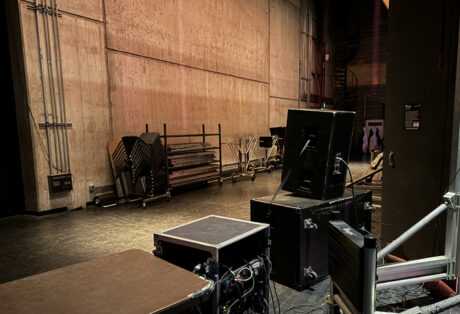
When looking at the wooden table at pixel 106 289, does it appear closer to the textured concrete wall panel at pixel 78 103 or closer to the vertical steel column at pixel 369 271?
the vertical steel column at pixel 369 271

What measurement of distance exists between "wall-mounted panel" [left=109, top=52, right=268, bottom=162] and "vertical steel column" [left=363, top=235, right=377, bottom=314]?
5211 millimetres

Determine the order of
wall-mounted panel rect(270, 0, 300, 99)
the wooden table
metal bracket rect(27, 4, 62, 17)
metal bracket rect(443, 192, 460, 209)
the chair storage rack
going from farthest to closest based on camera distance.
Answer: wall-mounted panel rect(270, 0, 300, 99) → the chair storage rack → metal bracket rect(27, 4, 62, 17) → metal bracket rect(443, 192, 460, 209) → the wooden table

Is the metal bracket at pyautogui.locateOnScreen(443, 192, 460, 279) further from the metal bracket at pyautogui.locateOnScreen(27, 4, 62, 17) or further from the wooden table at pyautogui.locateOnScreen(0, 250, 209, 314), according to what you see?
the metal bracket at pyautogui.locateOnScreen(27, 4, 62, 17)

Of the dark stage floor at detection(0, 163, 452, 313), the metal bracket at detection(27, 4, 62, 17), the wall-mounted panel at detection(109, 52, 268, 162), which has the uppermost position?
the metal bracket at detection(27, 4, 62, 17)

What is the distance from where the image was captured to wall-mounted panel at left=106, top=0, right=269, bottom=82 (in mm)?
5840

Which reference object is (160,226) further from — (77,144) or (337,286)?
(337,286)

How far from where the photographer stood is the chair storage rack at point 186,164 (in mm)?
5941

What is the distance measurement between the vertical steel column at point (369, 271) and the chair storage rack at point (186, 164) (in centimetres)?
471

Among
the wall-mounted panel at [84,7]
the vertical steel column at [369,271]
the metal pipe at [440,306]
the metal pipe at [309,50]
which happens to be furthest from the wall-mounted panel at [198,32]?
the metal pipe at [440,306]

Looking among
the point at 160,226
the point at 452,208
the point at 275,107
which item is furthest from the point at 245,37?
the point at 452,208

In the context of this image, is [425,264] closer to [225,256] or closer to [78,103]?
[225,256]

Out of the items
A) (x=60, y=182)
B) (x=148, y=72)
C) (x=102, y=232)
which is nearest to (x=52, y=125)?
(x=60, y=182)

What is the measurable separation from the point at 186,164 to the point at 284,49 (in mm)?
6727

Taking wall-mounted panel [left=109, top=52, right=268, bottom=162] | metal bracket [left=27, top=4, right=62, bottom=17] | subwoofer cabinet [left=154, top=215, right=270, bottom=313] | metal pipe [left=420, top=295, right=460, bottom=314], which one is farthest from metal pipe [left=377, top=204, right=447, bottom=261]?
metal bracket [left=27, top=4, right=62, bottom=17]
